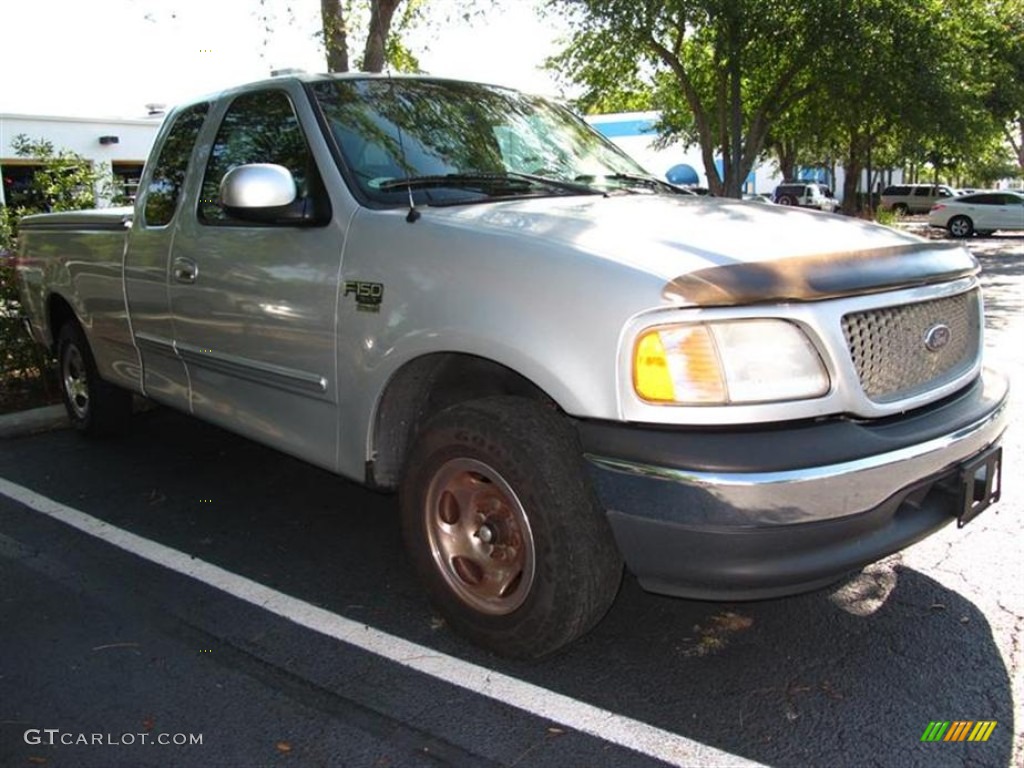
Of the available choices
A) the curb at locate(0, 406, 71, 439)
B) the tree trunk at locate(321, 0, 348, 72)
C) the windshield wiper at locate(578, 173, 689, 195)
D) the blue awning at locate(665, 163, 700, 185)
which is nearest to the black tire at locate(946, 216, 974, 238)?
the blue awning at locate(665, 163, 700, 185)

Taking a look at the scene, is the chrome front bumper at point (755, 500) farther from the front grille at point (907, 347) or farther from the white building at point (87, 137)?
the white building at point (87, 137)

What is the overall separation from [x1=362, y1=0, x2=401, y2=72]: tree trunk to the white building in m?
15.4

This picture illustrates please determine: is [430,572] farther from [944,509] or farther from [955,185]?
[955,185]

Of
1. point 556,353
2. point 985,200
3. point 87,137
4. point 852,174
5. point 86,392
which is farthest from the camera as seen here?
point 852,174

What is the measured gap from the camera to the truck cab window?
3695 millimetres

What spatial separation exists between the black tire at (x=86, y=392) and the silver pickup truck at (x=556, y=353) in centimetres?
170

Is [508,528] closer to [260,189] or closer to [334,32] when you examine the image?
[260,189]

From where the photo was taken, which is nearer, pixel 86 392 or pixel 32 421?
pixel 86 392


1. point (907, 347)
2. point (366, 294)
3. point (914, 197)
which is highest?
point (914, 197)

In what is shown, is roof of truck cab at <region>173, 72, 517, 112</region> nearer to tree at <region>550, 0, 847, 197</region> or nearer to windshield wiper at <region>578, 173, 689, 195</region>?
windshield wiper at <region>578, 173, 689, 195</region>

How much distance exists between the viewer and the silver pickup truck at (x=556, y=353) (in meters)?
2.49

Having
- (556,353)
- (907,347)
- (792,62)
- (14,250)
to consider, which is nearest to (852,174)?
(792,62)

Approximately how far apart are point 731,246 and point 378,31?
799 cm

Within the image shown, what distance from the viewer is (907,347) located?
280 centimetres
